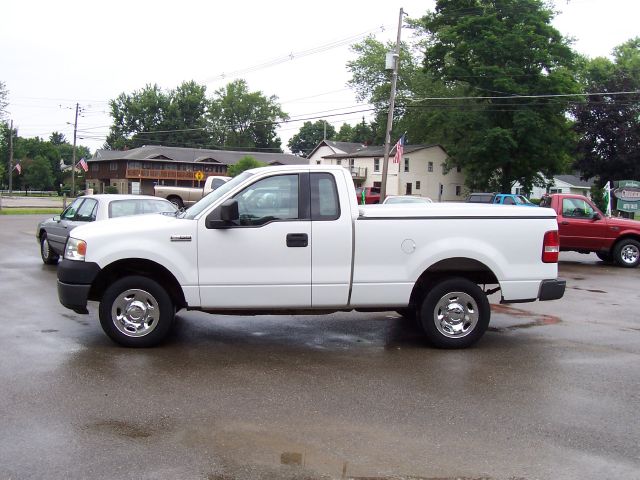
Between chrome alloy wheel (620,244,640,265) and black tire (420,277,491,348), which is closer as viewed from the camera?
black tire (420,277,491,348)

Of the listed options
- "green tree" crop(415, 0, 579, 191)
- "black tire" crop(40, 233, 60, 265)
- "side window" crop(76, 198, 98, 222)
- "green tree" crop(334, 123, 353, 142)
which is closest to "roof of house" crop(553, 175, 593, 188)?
"green tree" crop(415, 0, 579, 191)

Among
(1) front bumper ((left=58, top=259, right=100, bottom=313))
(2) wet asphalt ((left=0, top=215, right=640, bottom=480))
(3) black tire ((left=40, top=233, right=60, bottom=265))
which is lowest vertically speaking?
(2) wet asphalt ((left=0, top=215, right=640, bottom=480))

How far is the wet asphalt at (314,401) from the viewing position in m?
4.04

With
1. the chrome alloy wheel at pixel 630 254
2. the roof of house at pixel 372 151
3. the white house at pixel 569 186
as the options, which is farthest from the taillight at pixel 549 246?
the white house at pixel 569 186

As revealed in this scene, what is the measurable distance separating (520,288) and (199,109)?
110721mm

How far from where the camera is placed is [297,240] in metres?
6.69

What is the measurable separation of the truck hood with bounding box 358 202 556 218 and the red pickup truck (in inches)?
384

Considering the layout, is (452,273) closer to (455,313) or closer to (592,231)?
(455,313)

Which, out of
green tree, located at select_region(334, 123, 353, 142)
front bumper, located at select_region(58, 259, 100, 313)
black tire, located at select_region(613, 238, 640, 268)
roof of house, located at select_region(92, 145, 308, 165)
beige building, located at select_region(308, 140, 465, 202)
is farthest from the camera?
green tree, located at select_region(334, 123, 353, 142)

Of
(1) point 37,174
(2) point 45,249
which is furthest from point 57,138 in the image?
(2) point 45,249

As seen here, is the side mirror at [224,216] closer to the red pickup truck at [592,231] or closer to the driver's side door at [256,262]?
the driver's side door at [256,262]

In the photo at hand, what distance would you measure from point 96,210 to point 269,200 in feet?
20.4

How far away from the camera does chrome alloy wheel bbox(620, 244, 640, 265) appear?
53.9 feet

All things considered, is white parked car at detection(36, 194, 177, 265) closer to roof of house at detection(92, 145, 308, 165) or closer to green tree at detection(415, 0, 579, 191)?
→ green tree at detection(415, 0, 579, 191)
